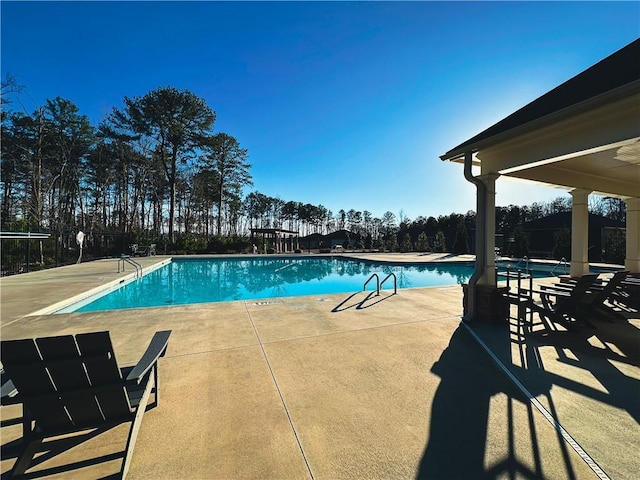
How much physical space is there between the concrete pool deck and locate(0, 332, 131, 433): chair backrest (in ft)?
0.98

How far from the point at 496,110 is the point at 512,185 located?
185 cm

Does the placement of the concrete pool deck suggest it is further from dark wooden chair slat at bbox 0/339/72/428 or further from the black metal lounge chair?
dark wooden chair slat at bbox 0/339/72/428

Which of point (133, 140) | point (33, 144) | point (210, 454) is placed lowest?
point (210, 454)

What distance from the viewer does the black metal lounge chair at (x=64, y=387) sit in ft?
5.08

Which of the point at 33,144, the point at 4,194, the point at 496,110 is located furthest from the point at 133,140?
the point at 496,110

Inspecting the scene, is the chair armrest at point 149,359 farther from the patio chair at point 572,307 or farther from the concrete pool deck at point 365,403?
the patio chair at point 572,307

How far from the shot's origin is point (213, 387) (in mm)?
2658

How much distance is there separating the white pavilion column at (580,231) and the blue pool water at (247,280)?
18.8 ft

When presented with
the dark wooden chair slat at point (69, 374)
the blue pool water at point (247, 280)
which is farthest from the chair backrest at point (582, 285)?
the blue pool water at point (247, 280)

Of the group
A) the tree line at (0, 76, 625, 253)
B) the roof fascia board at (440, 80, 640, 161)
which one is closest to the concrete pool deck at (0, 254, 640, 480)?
the roof fascia board at (440, 80, 640, 161)

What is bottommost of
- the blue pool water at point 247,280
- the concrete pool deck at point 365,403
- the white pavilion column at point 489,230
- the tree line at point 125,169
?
the blue pool water at point 247,280

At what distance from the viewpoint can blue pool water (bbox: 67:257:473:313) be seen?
29.2ft

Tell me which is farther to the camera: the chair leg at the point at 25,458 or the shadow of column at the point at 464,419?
the shadow of column at the point at 464,419

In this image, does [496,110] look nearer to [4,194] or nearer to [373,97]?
[373,97]
